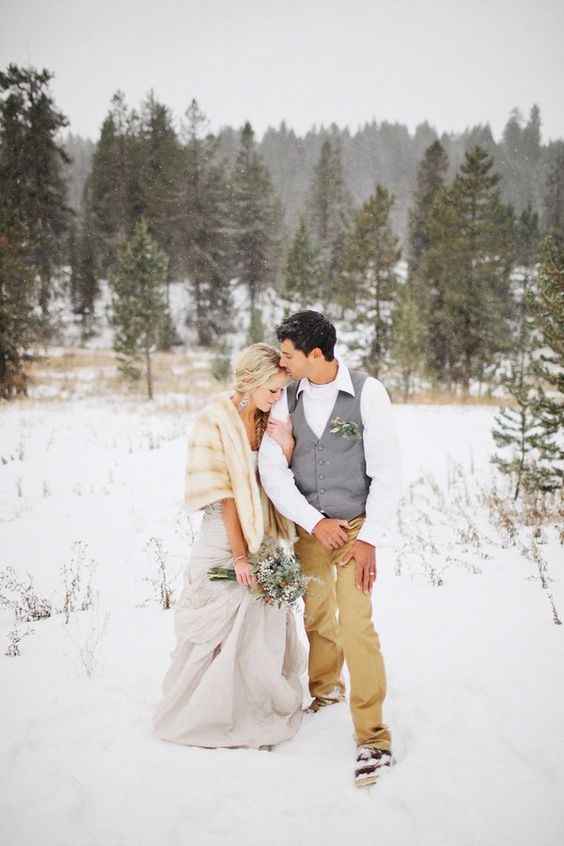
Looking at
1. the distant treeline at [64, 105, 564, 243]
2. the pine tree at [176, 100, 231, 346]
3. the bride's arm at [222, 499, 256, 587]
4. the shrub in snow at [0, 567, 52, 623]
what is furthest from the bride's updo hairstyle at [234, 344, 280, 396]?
the distant treeline at [64, 105, 564, 243]

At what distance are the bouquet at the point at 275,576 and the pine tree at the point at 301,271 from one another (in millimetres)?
Answer: 28457

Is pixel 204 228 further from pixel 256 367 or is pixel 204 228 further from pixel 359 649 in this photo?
pixel 359 649

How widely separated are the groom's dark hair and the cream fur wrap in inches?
21.4

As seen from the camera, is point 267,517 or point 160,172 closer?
point 267,517

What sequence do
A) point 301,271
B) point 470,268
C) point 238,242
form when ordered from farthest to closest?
1. point 238,242
2. point 301,271
3. point 470,268

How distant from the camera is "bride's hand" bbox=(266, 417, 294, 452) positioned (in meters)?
3.03

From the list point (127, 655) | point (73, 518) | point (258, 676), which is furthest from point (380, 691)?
point (73, 518)

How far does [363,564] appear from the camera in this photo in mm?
2881

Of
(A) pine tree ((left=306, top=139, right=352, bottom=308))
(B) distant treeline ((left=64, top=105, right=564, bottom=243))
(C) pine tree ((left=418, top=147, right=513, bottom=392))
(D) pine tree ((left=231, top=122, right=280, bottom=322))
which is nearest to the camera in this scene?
(C) pine tree ((left=418, top=147, right=513, bottom=392))

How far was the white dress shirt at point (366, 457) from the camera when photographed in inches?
114

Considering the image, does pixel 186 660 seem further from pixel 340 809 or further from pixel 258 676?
pixel 340 809

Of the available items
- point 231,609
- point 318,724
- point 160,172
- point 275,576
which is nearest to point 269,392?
point 275,576

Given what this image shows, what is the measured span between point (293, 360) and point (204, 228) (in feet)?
114

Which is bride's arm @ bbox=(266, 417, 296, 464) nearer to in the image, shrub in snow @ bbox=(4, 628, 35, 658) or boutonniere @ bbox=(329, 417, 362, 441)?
boutonniere @ bbox=(329, 417, 362, 441)
